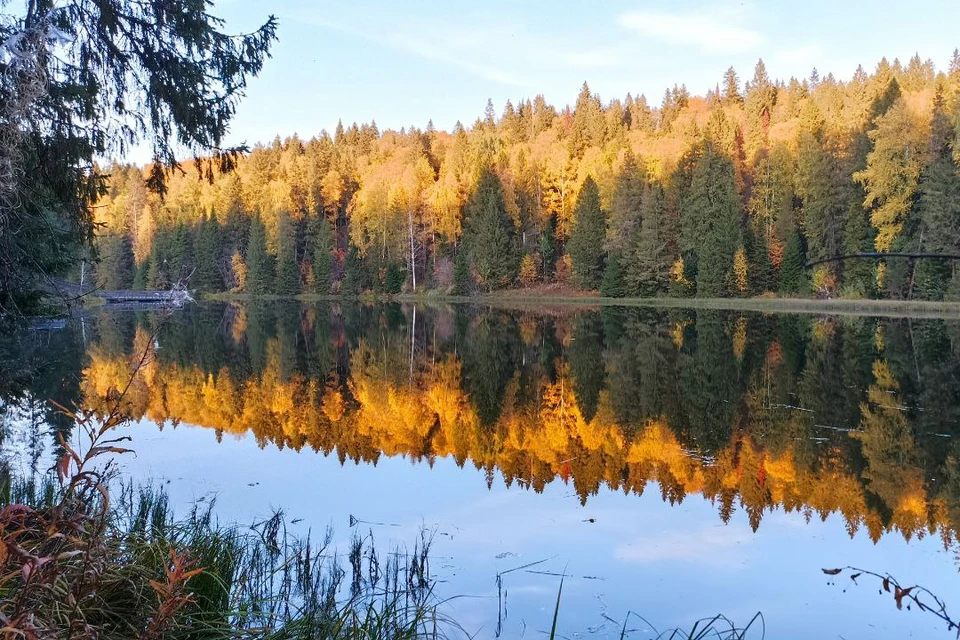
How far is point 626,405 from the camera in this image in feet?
44.9

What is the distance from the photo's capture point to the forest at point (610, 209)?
129 ft

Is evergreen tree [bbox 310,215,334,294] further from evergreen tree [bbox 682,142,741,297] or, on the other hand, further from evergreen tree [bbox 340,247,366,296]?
evergreen tree [bbox 682,142,741,297]

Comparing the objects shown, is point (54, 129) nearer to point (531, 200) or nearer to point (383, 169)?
point (531, 200)

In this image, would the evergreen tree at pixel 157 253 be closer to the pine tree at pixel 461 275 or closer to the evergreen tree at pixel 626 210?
the pine tree at pixel 461 275

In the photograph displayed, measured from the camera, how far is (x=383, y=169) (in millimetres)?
76250

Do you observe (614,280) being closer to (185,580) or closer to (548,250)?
(548,250)

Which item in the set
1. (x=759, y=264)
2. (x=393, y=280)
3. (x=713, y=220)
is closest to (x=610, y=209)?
(x=713, y=220)

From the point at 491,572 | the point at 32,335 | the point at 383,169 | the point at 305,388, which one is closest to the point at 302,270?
the point at 383,169

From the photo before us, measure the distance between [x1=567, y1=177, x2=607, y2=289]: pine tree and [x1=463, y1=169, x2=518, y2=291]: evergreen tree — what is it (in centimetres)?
534

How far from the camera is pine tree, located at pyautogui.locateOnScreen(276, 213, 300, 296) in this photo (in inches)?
2689

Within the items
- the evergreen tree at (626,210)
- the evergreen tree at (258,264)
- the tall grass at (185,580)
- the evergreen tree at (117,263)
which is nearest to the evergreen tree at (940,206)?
the evergreen tree at (626,210)

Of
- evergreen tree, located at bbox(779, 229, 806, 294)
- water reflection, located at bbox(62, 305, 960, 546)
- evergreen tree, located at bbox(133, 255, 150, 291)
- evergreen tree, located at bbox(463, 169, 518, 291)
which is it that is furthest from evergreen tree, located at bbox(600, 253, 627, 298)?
evergreen tree, located at bbox(133, 255, 150, 291)

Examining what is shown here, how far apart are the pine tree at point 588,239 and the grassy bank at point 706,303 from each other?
1533 mm

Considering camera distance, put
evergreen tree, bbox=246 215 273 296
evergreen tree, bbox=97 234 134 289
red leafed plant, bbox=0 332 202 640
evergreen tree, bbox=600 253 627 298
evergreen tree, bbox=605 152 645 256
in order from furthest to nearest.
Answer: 1. evergreen tree, bbox=97 234 134 289
2. evergreen tree, bbox=246 215 273 296
3. evergreen tree, bbox=605 152 645 256
4. evergreen tree, bbox=600 253 627 298
5. red leafed plant, bbox=0 332 202 640
